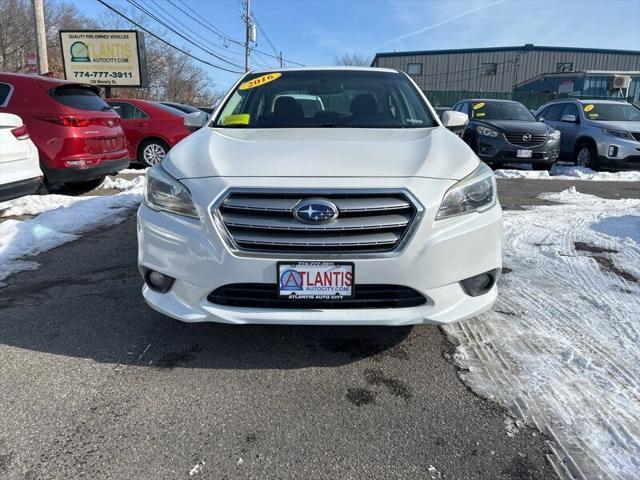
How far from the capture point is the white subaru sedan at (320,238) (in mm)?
2324

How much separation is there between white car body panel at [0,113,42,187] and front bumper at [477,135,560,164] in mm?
8260

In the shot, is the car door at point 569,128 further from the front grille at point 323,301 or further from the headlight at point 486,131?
the front grille at point 323,301

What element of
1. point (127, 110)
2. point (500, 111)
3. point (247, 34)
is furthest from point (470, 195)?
point (247, 34)

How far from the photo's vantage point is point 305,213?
231cm

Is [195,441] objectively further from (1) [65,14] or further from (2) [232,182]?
(1) [65,14]

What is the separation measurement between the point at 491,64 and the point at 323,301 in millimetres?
48148

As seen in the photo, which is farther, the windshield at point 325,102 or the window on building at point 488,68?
the window on building at point 488,68

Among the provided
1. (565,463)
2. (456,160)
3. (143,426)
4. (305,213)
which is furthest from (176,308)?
(565,463)

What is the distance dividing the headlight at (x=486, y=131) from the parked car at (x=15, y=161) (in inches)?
330

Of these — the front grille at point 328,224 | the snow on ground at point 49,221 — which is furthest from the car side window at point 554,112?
the front grille at point 328,224

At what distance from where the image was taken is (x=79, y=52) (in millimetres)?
19422

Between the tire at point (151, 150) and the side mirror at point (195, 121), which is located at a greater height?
the side mirror at point (195, 121)

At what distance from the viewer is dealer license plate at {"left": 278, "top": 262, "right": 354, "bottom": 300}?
231 cm

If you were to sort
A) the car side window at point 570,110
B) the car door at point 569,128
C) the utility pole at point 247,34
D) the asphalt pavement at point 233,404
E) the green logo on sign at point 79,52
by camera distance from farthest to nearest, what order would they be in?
the utility pole at point 247,34, the green logo on sign at point 79,52, the car side window at point 570,110, the car door at point 569,128, the asphalt pavement at point 233,404
